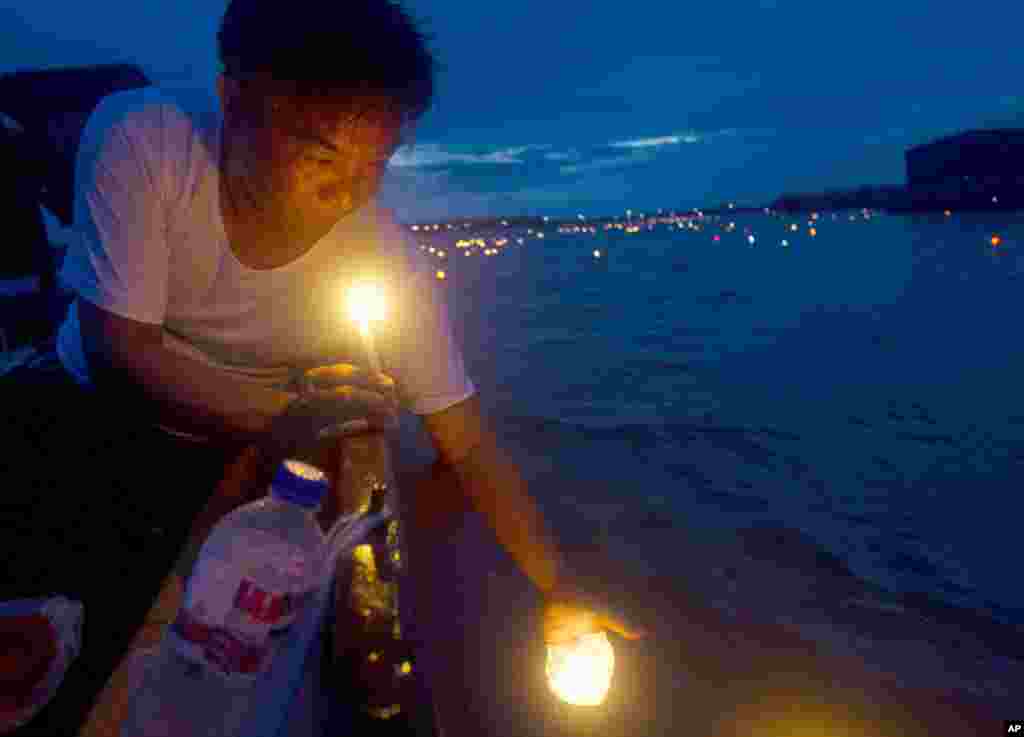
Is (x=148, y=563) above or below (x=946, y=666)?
above

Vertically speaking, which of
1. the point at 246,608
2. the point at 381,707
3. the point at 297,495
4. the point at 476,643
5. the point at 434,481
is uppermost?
the point at 297,495

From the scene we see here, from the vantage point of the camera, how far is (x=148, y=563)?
224 centimetres

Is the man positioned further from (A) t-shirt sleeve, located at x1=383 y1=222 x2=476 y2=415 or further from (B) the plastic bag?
(B) the plastic bag

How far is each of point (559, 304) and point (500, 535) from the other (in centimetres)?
3734

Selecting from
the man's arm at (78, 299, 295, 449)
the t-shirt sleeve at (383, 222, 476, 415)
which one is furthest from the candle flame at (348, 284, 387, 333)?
the man's arm at (78, 299, 295, 449)

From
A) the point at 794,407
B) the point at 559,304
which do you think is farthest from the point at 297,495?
the point at 559,304

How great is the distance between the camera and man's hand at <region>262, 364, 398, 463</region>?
242 centimetres

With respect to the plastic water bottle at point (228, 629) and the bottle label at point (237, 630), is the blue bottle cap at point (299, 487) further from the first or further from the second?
the bottle label at point (237, 630)

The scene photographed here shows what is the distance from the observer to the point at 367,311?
2518 millimetres

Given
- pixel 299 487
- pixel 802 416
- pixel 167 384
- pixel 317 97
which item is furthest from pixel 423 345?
pixel 802 416

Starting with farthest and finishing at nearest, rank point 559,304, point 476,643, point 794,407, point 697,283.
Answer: point 697,283, point 559,304, point 794,407, point 476,643

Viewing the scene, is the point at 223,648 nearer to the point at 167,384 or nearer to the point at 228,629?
the point at 228,629

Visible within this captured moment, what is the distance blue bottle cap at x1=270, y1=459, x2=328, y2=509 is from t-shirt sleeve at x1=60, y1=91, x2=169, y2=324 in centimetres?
116

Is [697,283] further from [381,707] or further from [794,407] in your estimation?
[381,707]
